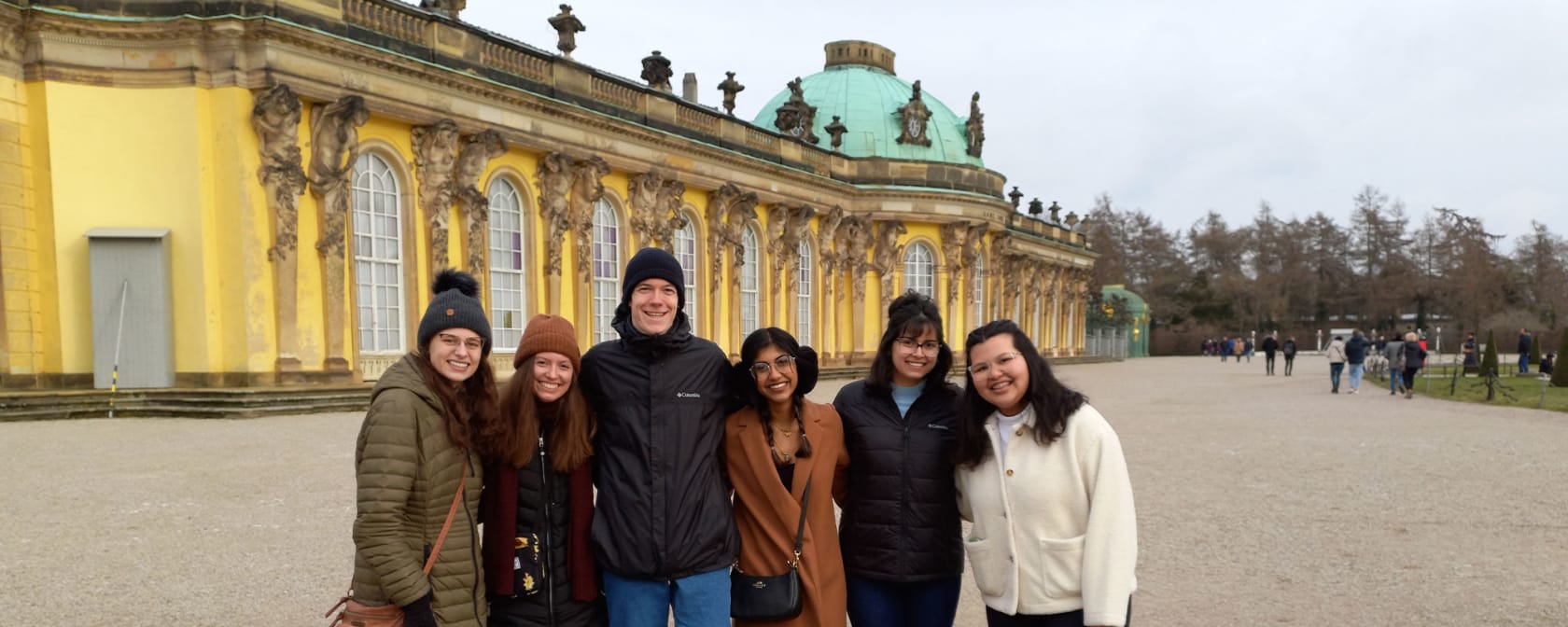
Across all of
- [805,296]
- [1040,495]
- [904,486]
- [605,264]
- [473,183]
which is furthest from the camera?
[805,296]

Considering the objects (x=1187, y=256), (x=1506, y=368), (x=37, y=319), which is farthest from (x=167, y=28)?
(x=1187, y=256)

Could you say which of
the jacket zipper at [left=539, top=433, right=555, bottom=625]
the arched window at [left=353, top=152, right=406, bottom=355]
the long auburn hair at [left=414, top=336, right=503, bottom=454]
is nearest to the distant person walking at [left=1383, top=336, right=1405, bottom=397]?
the arched window at [left=353, top=152, right=406, bottom=355]

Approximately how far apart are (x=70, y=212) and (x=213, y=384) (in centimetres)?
383

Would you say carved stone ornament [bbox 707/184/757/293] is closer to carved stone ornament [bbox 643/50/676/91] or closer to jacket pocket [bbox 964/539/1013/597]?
carved stone ornament [bbox 643/50/676/91]

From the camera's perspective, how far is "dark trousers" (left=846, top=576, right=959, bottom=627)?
3.75 meters

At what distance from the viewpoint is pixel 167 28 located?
1672 cm

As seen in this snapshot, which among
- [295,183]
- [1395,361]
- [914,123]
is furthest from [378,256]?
[914,123]

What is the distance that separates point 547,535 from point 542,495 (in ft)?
0.49

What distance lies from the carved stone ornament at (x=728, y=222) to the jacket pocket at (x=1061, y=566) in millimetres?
25645

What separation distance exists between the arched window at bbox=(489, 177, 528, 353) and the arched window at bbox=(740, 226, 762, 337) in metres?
9.43

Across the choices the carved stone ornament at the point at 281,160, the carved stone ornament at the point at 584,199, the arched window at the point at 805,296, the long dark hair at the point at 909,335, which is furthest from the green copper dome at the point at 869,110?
the long dark hair at the point at 909,335

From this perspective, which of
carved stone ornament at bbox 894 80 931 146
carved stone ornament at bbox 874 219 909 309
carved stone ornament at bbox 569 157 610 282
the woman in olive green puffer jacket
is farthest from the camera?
carved stone ornament at bbox 894 80 931 146

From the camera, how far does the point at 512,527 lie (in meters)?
3.42

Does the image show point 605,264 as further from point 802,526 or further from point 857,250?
point 802,526
